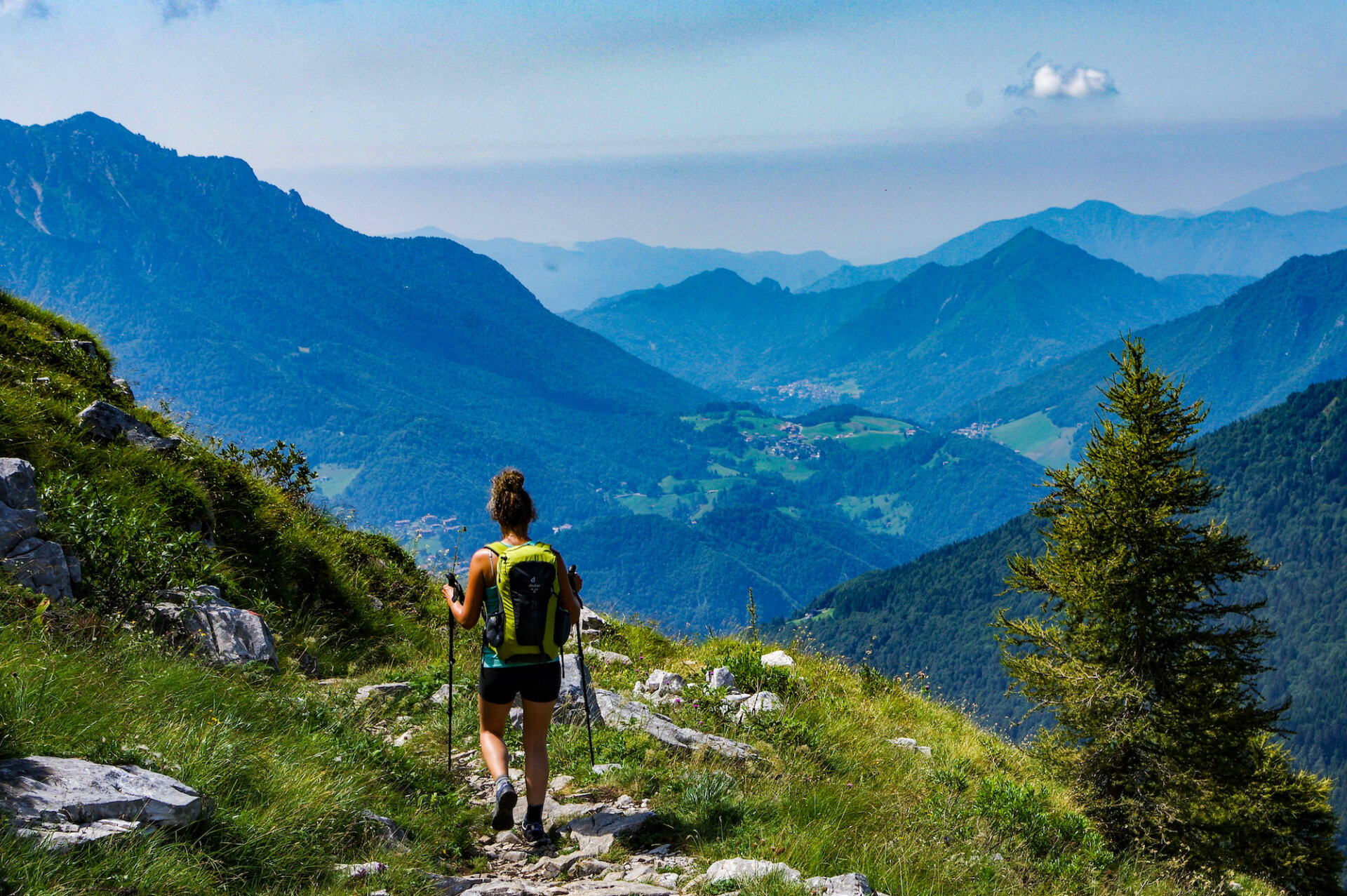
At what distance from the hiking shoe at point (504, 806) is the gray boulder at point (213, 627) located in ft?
7.54

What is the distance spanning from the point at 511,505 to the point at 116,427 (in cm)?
495

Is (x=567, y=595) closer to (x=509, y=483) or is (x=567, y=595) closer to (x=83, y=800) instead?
(x=509, y=483)

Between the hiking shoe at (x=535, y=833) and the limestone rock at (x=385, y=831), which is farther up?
the limestone rock at (x=385, y=831)

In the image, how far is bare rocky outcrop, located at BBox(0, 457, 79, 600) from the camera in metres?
5.18

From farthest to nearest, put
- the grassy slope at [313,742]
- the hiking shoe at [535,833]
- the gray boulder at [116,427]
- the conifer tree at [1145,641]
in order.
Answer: the conifer tree at [1145,641]
the gray boulder at [116,427]
the hiking shoe at [535,833]
the grassy slope at [313,742]

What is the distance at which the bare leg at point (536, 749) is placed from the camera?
524 cm

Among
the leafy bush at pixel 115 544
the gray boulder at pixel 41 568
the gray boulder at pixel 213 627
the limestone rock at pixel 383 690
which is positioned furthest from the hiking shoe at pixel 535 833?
A: the gray boulder at pixel 41 568

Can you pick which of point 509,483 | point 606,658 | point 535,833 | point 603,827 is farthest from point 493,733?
point 606,658

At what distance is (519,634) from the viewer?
5168mm

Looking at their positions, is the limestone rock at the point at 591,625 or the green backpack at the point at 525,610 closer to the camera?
the green backpack at the point at 525,610

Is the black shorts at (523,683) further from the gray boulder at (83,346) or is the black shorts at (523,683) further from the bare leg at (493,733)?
the gray boulder at (83,346)

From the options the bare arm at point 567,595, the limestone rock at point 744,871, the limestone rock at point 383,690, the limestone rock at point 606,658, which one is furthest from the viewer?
the limestone rock at point 606,658

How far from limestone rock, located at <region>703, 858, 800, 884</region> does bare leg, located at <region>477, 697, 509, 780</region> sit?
1601 millimetres

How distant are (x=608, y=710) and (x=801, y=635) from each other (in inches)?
248
